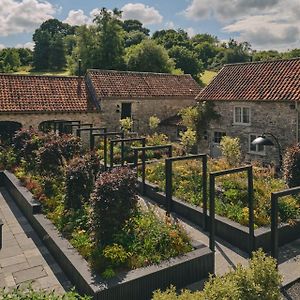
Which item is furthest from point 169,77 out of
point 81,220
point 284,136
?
point 81,220

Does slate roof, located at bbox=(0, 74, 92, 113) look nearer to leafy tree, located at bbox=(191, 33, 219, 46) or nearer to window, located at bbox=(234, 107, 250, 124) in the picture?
window, located at bbox=(234, 107, 250, 124)

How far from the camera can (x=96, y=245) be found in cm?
761

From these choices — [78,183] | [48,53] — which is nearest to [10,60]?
[48,53]

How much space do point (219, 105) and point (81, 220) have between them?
627 inches

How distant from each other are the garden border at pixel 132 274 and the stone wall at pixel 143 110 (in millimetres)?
Result: 17044

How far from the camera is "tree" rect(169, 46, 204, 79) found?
60.2 m

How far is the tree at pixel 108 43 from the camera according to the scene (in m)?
50.7

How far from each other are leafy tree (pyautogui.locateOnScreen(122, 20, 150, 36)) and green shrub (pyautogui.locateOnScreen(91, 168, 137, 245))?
3785 inches

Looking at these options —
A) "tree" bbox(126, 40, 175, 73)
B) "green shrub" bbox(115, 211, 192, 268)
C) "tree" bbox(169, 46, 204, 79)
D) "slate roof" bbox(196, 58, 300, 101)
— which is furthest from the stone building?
"tree" bbox(169, 46, 204, 79)

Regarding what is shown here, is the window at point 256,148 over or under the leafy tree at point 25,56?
under

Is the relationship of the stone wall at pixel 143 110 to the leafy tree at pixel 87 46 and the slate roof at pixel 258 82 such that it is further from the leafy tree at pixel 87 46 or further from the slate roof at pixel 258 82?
the leafy tree at pixel 87 46

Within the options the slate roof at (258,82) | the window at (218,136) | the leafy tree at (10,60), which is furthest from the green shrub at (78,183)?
the leafy tree at (10,60)

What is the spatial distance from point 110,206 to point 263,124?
594 inches

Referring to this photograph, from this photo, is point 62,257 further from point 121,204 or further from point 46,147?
point 46,147
